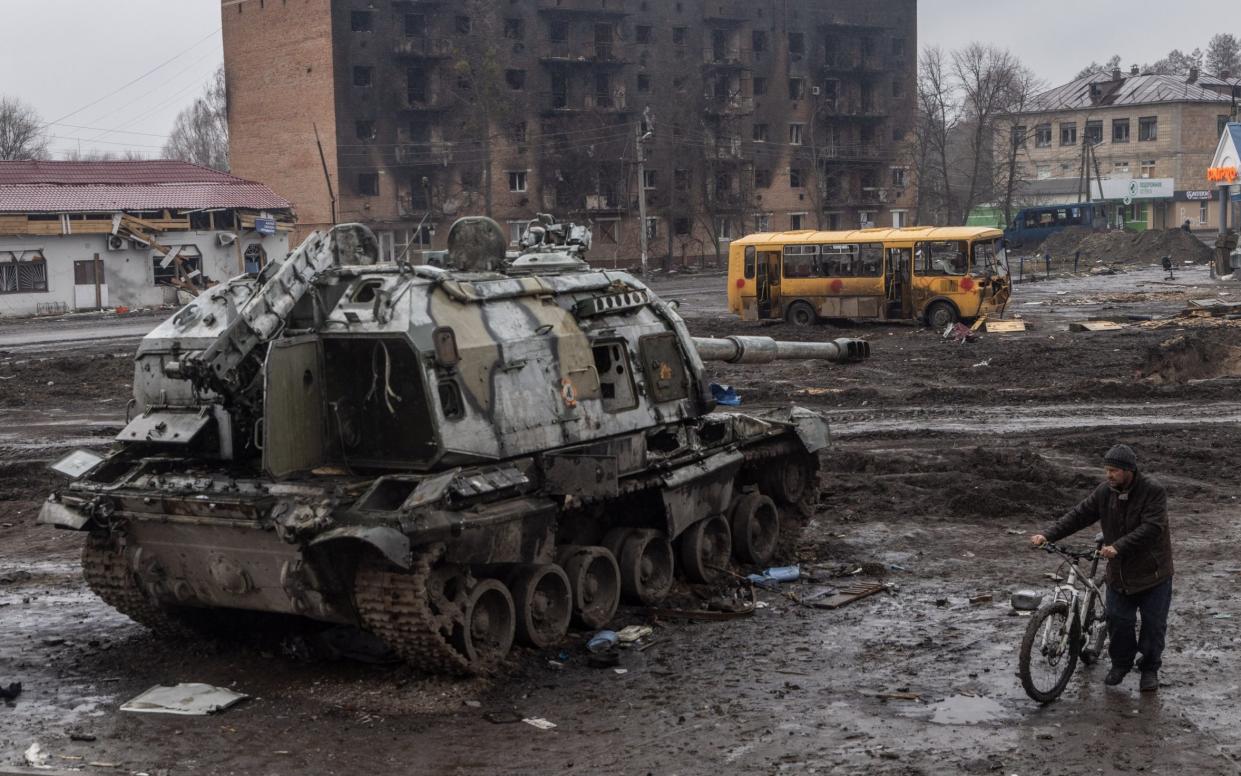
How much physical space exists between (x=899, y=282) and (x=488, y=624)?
26.7 metres

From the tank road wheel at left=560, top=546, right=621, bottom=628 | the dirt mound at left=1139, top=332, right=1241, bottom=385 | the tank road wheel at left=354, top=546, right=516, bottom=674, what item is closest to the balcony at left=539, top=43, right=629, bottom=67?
the dirt mound at left=1139, top=332, right=1241, bottom=385

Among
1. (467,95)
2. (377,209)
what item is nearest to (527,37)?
(467,95)

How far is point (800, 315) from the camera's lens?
1495 inches

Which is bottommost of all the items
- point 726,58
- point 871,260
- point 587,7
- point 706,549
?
point 706,549

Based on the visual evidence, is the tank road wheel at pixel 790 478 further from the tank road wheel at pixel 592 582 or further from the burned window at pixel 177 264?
the burned window at pixel 177 264

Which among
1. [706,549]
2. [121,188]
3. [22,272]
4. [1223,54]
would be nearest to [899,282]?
[706,549]

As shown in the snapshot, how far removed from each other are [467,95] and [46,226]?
22.2 meters

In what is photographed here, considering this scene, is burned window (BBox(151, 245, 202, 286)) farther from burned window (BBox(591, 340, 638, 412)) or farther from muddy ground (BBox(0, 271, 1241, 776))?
burned window (BBox(591, 340, 638, 412))

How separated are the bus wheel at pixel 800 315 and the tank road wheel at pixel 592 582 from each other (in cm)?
2590

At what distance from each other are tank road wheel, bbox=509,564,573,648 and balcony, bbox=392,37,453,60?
54999mm

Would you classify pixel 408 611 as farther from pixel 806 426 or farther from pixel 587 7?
pixel 587 7

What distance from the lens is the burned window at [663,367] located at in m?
13.3

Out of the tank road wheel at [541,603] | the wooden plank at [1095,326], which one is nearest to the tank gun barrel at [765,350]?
the tank road wheel at [541,603]

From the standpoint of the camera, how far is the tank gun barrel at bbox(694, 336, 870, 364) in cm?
1592
